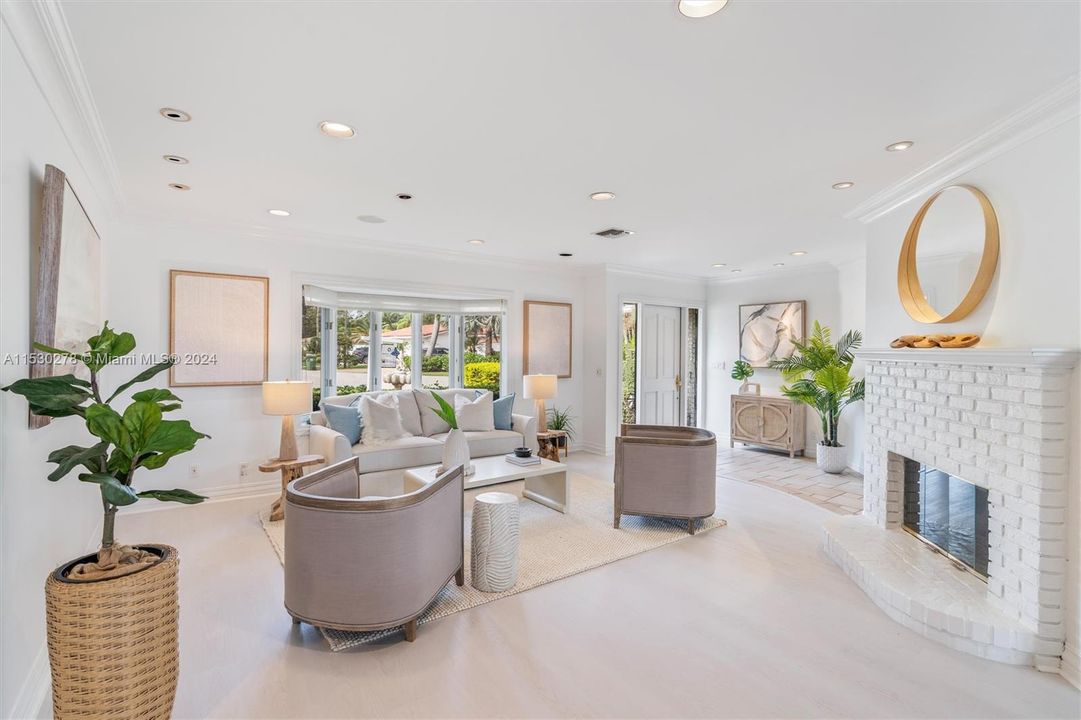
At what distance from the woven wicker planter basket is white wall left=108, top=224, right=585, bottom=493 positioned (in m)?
3.05

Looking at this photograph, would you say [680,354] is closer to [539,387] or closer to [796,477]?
[796,477]

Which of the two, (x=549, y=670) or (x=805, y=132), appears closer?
(x=549, y=670)

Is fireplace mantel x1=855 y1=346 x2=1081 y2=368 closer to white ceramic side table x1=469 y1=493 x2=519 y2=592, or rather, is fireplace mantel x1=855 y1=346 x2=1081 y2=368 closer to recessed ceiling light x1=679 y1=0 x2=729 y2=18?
recessed ceiling light x1=679 y1=0 x2=729 y2=18

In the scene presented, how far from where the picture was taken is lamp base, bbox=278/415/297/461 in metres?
4.20

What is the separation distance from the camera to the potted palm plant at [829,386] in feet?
18.0

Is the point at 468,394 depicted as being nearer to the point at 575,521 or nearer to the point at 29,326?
the point at 575,521

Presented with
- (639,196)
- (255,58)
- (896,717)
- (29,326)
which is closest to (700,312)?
(639,196)

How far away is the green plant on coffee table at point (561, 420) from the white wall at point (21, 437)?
→ 4773 mm

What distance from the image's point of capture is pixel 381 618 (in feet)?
7.40

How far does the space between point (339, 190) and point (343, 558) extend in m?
2.43

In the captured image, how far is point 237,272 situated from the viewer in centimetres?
456

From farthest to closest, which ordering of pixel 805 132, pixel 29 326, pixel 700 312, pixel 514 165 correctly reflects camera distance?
1. pixel 700 312
2. pixel 514 165
3. pixel 805 132
4. pixel 29 326

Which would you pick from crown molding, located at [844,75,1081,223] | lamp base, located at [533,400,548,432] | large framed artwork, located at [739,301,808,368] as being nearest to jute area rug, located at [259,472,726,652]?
lamp base, located at [533,400,548,432]

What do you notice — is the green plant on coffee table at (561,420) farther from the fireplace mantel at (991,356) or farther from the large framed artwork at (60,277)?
the large framed artwork at (60,277)
